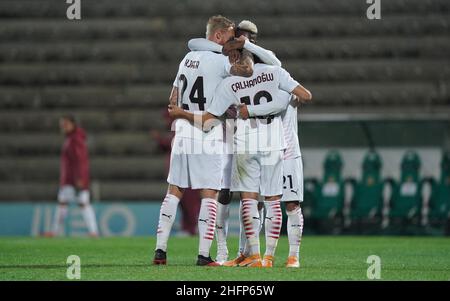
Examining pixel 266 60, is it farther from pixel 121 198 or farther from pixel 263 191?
pixel 121 198

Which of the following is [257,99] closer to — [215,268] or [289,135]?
[289,135]

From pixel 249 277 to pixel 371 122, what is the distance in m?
12.2

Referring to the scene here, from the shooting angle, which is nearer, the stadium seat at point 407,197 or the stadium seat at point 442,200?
the stadium seat at point 442,200

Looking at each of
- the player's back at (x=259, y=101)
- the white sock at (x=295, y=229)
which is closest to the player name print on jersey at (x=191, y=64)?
the player's back at (x=259, y=101)

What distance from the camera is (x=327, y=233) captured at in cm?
2159

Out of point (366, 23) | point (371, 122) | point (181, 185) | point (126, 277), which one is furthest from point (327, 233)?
point (126, 277)

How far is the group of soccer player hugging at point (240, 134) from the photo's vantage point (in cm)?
1109

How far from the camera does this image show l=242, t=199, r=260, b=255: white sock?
1119 centimetres

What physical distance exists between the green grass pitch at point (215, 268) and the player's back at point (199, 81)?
1.32 metres

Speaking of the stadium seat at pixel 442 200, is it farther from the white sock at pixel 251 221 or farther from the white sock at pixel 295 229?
the white sock at pixel 251 221

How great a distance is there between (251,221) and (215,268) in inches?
22.0

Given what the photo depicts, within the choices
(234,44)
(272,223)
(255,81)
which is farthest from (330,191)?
(234,44)

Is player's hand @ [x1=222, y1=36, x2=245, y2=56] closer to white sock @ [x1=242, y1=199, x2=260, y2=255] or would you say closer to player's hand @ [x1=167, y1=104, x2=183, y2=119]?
player's hand @ [x1=167, y1=104, x2=183, y2=119]

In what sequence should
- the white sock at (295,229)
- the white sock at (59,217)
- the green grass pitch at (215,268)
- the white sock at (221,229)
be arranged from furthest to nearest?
the white sock at (59,217) → the white sock at (221,229) → the white sock at (295,229) → the green grass pitch at (215,268)
